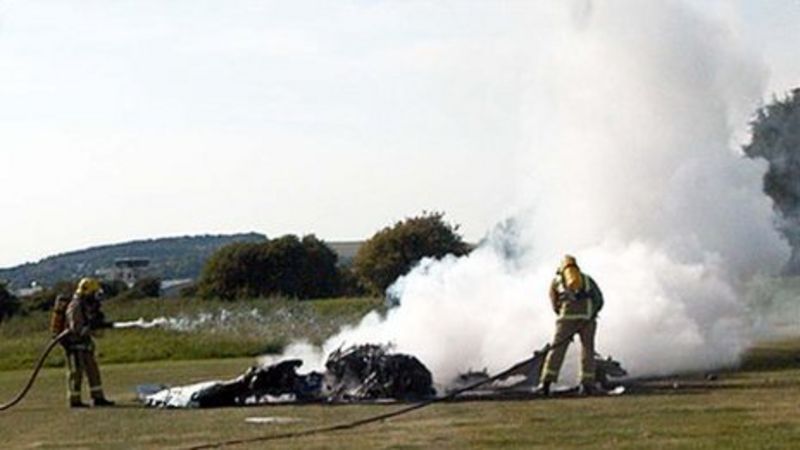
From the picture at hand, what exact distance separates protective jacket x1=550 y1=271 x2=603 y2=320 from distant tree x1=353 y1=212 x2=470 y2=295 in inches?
1267

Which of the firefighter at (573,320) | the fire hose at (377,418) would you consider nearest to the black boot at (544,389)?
the firefighter at (573,320)

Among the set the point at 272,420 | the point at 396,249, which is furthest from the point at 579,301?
the point at 396,249

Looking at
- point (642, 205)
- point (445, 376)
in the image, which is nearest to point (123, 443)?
point (445, 376)

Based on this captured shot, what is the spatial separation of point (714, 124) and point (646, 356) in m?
5.46

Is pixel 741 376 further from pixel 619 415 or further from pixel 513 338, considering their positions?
pixel 619 415

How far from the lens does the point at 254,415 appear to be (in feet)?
74.4

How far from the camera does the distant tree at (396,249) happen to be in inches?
2275

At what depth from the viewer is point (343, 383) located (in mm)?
25000

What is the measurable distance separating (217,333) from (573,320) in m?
23.4

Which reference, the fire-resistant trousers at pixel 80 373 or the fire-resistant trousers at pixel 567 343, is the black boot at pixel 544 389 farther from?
the fire-resistant trousers at pixel 80 373

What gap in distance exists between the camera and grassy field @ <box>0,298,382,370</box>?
4338 cm

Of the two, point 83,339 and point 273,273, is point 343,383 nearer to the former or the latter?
point 83,339

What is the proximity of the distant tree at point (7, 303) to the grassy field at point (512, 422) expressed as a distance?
57869 mm

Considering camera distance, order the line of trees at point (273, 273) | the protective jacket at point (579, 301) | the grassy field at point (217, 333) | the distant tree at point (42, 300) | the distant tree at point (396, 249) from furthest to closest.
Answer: the distant tree at point (42, 300)
the line of trees at point (273, 273)
the distant tree at point (396, 249)
the grassy field at point (217, 333)
the protective jacket at point (579, 301)
